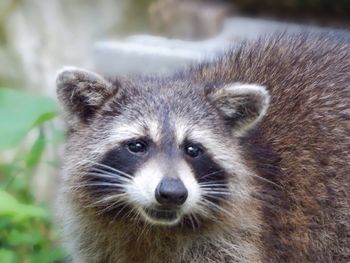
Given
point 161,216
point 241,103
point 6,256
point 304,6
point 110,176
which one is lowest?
point 6,256

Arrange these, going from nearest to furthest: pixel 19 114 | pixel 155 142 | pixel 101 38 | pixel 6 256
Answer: pixel 155 142 < pixel 6 256 < pixel 19 114 < pixel 101 38

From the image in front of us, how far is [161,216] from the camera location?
5355mm

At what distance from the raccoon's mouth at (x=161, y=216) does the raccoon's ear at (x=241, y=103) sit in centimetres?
66

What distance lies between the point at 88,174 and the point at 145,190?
0.50 metres

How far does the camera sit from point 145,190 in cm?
517

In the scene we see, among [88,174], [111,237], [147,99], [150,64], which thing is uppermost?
[150,64]

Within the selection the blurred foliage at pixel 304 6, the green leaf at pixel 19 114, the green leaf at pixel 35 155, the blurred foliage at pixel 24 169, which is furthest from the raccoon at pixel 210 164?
the blurred foliage at pixel 304 6

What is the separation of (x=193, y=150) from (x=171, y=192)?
0.43m

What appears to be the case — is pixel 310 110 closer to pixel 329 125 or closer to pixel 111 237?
pixel 329 125

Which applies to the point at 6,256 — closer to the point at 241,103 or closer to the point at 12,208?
the point at 12,208

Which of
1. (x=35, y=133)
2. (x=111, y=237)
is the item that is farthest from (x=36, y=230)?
(x=35, y=133)

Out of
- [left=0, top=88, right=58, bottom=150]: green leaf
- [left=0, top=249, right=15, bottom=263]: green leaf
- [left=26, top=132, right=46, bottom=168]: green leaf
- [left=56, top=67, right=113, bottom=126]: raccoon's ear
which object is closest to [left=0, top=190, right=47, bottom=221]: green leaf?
[left=0, top=249, right=15, bottom=263]: green leaf

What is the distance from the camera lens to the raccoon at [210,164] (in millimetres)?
5375

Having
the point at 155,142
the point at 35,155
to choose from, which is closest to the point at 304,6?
the point at 35,155
